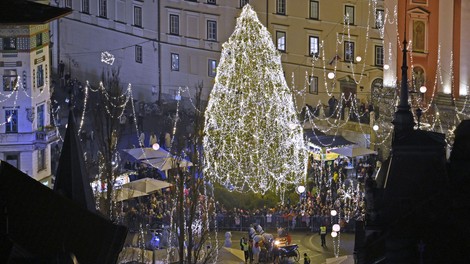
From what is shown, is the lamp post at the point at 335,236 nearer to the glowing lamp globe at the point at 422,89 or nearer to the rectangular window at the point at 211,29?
the glowing lamp globe at the point at 422,89

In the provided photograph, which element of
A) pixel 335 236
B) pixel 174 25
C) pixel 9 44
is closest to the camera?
pixel 335 236

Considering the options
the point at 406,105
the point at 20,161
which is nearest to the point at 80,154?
the point at 406,105

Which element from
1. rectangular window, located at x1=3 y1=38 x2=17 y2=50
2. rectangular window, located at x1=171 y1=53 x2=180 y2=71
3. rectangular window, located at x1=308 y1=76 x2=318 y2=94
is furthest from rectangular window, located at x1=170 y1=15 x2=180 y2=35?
rectangular window, located at x1=3 y1=38 x2=17 y2=50

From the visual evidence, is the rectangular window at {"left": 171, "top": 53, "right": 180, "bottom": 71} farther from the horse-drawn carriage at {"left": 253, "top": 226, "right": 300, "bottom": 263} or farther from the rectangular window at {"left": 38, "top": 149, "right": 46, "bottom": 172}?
the horse-drawn carriage at {"left": 253, "top": 226, "right": 300, "bottom": 263}

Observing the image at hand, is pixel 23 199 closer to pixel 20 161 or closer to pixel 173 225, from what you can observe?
pixel 173 225

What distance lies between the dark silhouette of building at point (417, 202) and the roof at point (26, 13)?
25.0 ft

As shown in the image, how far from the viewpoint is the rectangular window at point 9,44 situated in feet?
230

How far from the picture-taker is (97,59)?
8662 cm

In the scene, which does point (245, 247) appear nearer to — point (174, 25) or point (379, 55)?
point (379, 55)

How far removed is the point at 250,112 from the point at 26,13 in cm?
3294

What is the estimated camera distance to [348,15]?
3344 inches

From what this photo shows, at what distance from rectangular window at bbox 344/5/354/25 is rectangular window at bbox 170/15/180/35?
9656mm

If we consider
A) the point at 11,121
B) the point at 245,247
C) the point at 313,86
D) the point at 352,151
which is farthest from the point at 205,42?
Result: the point at 245,247

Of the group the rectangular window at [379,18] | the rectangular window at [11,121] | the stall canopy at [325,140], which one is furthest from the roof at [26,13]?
the rectangular window at [379,18]
